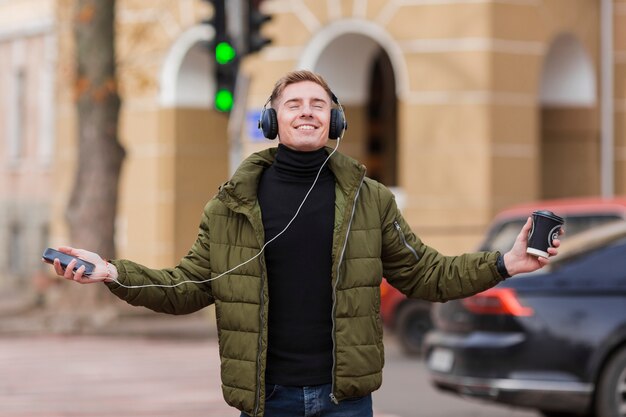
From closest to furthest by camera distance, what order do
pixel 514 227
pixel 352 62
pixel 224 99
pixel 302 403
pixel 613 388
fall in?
pixel 302 403, pixel 613 388, pixel 514 227, pixel 224 99, pixel 352 62

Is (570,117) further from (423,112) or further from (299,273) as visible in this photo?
(299,273)

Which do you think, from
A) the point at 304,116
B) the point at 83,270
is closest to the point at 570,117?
the point at 304,116

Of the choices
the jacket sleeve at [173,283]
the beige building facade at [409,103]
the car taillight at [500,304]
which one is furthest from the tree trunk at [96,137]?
the jacket sleeve at [173,283]

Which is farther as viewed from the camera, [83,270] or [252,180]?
[252,180]

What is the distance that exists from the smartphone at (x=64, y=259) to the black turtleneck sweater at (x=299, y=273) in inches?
22.2

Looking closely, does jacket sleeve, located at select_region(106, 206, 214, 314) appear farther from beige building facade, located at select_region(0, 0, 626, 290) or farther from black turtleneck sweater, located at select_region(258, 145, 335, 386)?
beige building facade, located at select_region(0, 0, 626, 290)

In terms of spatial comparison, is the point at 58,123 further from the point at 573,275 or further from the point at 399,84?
the point at 573,275

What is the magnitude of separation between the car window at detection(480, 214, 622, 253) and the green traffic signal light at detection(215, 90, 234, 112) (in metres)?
3.39

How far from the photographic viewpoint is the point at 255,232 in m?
5.07

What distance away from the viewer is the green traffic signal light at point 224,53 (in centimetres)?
1612

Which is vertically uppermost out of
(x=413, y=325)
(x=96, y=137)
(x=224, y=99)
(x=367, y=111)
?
(x=367, y=111)

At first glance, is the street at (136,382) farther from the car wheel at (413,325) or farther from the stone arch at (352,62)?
the stone arch at (352,62)

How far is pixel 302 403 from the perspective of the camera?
4992mm

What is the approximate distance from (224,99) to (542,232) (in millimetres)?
11342
